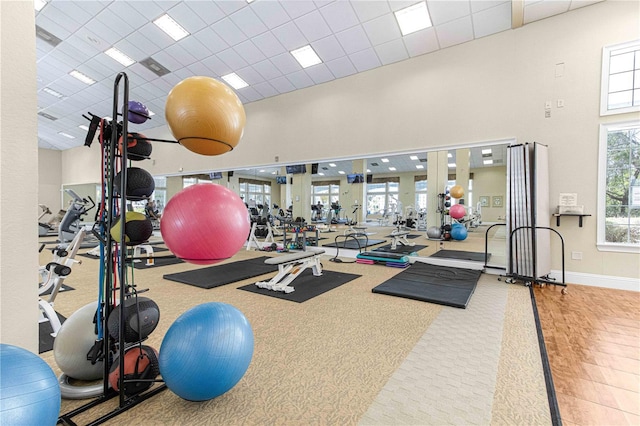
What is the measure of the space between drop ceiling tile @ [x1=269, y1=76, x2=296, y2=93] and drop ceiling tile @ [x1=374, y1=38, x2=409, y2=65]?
220cm

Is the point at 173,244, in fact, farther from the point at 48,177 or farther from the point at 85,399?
the point at 48,177

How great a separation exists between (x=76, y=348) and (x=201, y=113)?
1.54m

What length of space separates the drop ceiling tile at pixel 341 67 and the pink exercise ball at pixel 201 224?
17.1 ft

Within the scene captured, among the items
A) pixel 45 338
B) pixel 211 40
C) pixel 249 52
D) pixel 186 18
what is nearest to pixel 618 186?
pixel 249 52

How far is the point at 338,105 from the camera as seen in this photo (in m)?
6.07

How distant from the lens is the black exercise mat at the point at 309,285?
11.0ft

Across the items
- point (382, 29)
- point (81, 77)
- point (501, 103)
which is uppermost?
point (81, 77)

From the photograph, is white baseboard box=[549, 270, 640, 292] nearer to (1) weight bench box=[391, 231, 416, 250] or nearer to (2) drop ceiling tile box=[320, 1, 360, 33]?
(1) weight bench box=[391, 231, 416, 250]

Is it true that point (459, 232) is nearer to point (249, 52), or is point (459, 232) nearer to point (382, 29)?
point (382, 29)

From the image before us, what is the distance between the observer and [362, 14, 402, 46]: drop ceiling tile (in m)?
4.55

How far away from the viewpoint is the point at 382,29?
15.5 ft

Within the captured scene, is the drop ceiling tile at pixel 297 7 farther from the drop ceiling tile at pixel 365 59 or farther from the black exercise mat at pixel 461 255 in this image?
the black exercise mat at pixel 461 255

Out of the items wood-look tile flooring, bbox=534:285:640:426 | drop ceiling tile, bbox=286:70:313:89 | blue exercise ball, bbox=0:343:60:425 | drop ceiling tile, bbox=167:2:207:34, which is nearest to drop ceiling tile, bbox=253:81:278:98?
drop ceiling tile, bbox=286:70:313:89

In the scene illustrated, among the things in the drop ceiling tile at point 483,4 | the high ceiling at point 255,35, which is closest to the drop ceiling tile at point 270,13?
the high ceiling at point 255,35
